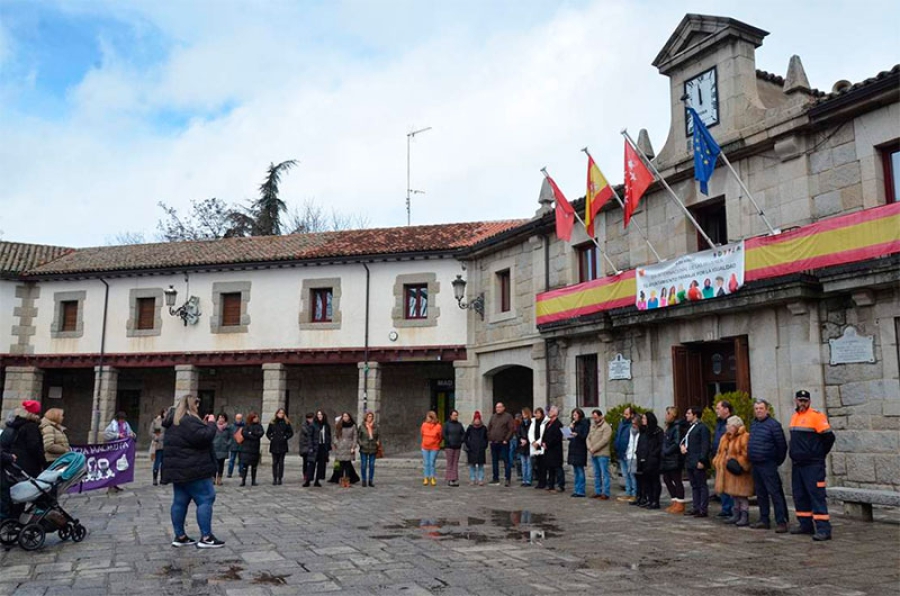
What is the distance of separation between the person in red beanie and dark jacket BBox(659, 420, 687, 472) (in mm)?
7846

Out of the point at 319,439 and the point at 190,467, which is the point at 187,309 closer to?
the point at 319,439

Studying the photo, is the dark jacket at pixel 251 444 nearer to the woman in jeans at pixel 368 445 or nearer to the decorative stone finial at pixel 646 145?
the woman in jeans at pixel 368 445

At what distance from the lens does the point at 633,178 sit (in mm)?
13672

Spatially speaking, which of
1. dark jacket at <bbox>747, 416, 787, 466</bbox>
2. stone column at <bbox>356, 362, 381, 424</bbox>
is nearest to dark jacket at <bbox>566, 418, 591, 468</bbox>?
dark jacket at <bbox>747, 416, 787, 466</bbox>

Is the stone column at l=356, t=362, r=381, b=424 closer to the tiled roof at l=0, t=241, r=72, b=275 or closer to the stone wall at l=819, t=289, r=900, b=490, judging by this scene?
the tiled roof at l=0, t=241, r=72, b=275

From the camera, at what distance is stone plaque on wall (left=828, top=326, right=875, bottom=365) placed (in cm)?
1060

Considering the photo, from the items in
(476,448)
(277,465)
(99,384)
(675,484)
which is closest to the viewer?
(675,484)

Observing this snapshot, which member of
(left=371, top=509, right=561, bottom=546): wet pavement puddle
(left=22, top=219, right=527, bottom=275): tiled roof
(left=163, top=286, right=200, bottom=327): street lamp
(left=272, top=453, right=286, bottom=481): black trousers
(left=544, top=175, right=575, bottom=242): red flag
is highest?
(left=22, top=219, right=527, bottom=275): tiled roof

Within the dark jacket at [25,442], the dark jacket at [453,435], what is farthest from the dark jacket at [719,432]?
the dark jacket at [25,442]

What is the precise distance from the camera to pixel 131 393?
86.0ft

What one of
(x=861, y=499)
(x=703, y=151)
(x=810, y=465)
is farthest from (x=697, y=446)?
(x=703, y=151)

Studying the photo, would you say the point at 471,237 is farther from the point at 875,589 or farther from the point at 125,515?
the point at 875,589

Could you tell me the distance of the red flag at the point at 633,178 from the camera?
13484 millimetres

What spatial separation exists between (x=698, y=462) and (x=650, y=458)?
3.40 ft
